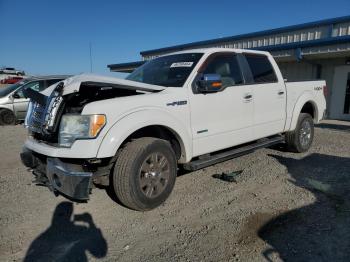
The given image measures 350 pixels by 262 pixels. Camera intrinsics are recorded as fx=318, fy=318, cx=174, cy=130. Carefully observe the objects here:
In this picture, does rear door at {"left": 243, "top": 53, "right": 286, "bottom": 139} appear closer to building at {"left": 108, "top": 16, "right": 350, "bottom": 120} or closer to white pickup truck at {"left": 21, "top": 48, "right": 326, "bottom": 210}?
white pickup truck at {"left": 21, "top": 48, "right": 326, "bottom": 210}

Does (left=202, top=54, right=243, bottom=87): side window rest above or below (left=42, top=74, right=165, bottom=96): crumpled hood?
above

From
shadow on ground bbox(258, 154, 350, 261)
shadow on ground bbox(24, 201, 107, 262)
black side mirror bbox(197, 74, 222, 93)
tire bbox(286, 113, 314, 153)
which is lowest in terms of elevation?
shadow on ground bbox(24, 201, 107, 262)

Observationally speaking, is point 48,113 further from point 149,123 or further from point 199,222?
point 199,222

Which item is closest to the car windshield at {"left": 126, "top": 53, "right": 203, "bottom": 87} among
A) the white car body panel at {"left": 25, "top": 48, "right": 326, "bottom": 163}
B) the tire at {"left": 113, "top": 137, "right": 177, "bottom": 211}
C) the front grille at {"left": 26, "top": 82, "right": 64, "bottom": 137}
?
the white car body panel at {"left": 25, "top": 48, "right": 326, "bottom": 163}

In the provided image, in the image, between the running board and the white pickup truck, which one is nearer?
the white pickup truck

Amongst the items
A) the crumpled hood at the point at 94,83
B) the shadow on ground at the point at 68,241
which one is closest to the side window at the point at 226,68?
the crumpled hood at the point at 94,83

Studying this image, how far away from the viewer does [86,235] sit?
10.7ft

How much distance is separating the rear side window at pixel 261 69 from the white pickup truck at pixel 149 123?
0.03 meters

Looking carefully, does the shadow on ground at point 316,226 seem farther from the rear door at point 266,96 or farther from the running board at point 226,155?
the rear door at point 266,96

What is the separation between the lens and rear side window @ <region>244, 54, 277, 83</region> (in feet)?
17.4

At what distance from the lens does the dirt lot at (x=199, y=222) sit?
2904 mm

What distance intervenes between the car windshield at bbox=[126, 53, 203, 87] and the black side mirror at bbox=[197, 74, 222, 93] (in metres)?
0.23

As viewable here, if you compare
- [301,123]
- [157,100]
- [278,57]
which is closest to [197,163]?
[157,100]

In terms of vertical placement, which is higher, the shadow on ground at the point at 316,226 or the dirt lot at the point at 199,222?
the shadow on ground at the point at 316,226
